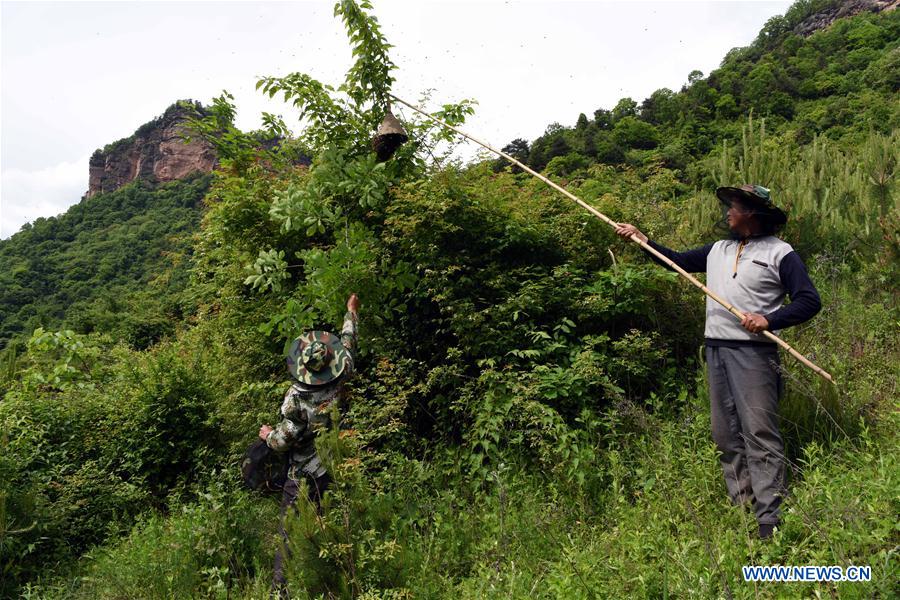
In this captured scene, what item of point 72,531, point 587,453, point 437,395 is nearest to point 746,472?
point 587,453

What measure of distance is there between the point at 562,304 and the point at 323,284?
2.17 metres

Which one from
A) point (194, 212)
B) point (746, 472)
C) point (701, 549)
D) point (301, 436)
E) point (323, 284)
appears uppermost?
point (194, 212)

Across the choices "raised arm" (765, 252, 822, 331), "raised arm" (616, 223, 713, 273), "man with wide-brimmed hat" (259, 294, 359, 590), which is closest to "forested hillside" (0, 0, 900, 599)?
"raised arm" (616, 223, 713, 273)

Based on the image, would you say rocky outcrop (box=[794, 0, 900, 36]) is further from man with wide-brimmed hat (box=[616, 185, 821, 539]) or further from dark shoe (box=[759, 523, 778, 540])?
dark shoe (box=[759, 523, 778, 540])

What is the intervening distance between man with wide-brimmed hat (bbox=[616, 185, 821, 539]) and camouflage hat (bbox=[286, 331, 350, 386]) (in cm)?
256

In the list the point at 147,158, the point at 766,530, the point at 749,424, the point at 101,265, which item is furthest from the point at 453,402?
the point at 147,158

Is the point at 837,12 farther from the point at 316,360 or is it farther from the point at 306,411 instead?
the point at 306,411

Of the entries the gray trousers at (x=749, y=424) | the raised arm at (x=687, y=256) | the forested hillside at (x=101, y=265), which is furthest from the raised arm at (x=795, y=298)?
the forested hillside at (x=101, y=265)

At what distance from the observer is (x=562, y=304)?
4938 mm

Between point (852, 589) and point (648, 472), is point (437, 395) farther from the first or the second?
point (852, 589)

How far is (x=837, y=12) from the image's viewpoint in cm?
7056

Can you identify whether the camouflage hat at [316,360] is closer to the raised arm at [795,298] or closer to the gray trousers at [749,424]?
the gray trousers at [749,424]

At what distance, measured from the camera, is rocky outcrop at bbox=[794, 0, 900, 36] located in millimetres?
68269

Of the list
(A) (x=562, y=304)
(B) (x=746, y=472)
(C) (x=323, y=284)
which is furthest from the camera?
(A) (x=562, y=304)
